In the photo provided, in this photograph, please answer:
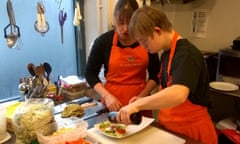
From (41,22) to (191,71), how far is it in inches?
40.1

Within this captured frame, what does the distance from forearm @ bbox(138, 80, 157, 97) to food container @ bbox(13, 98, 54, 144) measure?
57 centimetres

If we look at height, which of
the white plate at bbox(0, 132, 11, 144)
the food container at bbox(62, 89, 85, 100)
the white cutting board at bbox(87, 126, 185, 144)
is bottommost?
the white plate at bbox(0, 132, 11, 144)

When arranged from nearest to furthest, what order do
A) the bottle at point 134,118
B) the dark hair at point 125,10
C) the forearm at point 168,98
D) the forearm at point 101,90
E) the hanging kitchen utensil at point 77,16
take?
the forearm at point 168,98
the bottle at point 134,118
the dark hair at point 125,10
the forearm at point 101,90
the hanging kitchen utensil at point 77,16

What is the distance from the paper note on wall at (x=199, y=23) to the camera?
254 cm

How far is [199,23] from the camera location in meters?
2.59

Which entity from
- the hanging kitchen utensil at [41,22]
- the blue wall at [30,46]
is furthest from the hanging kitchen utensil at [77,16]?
the hanging kitchen utensil at [41,22]

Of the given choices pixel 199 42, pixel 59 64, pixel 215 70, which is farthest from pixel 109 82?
pixel 199 42

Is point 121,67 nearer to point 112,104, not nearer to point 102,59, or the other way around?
point 102,59

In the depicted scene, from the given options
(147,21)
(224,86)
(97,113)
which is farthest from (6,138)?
(224,86)

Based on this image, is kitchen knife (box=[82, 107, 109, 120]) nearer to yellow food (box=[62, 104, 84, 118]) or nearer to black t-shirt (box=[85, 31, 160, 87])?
yellow food (box=[62, 104, 84, 118])

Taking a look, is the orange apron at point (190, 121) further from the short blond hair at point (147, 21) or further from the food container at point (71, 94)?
the food container at point (71, 94)

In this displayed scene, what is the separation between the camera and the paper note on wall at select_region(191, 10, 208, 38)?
2545 mm

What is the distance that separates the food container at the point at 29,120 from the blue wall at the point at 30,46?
0.65 meters

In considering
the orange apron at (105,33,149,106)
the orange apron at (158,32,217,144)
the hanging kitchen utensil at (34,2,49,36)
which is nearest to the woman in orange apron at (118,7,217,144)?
the orange apron at (158,32,217,144)
